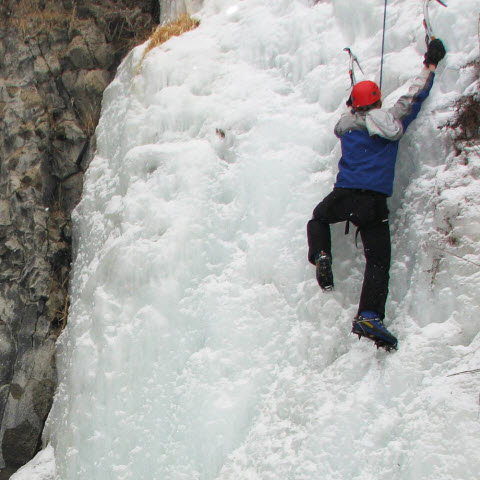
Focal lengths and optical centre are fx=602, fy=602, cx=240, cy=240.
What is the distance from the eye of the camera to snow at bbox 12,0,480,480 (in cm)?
343

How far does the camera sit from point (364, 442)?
11.2 feet

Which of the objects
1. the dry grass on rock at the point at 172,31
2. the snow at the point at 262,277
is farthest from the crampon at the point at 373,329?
the dry grass on rock at the point at 172,31

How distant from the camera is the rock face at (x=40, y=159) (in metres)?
5.08

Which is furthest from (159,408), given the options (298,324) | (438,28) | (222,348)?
(438,28)

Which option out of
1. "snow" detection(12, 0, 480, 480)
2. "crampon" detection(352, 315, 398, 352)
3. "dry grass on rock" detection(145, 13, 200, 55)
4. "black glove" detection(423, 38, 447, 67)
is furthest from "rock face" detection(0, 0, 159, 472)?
"black glove" detection(423, 38, 447, 67)

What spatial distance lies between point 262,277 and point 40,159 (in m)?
2.73

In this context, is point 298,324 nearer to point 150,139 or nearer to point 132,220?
point 132,220

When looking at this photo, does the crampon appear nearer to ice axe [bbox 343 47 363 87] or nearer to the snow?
the snow

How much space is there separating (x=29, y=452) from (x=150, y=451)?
4.53 feet

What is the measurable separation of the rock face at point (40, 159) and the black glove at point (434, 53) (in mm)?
3356

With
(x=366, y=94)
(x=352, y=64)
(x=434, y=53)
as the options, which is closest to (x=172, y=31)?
(x=352, y=64)

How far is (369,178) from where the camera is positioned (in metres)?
3.67

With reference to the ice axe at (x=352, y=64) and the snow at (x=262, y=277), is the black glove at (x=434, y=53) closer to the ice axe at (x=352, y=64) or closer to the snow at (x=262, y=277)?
the snow at (x=262, y=277)

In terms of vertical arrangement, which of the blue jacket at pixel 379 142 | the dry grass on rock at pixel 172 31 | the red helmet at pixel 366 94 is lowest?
the blue jacket at pixel 379 142
